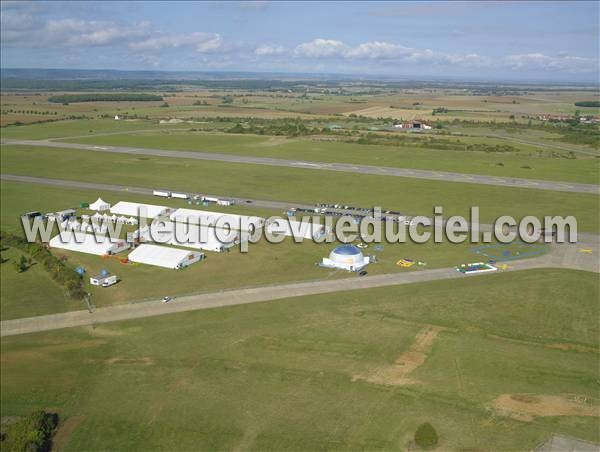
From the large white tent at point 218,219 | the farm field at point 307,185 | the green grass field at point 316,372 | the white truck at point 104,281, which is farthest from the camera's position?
the farm field at point 307,185

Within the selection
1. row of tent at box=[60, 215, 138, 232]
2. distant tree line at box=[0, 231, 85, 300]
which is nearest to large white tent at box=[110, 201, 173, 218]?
row of tent at box=[60, 215, 138, 232]

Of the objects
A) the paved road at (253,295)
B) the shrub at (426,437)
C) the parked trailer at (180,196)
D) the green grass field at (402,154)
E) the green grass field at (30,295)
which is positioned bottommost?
the shrub at (426,437)

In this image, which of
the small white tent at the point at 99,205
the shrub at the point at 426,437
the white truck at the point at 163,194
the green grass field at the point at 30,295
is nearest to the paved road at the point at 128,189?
Answer: the white truck at the point at 163,194

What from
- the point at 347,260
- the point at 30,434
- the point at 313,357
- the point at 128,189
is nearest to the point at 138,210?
the point at 128,189

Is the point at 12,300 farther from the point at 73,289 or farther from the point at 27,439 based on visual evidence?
the point at 27,439

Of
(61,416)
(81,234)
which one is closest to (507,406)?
(61,416)

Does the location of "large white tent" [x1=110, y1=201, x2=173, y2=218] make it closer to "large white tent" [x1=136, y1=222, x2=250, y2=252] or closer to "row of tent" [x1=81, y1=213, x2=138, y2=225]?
"row of tent" [x1=81, y1=213, x2=138, y2=225]

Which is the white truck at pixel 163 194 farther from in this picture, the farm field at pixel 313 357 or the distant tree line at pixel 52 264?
the distant tree line at pixel 52 264
